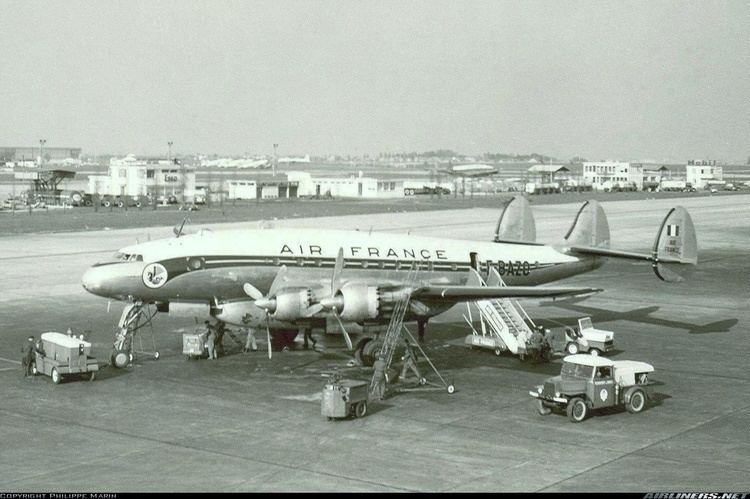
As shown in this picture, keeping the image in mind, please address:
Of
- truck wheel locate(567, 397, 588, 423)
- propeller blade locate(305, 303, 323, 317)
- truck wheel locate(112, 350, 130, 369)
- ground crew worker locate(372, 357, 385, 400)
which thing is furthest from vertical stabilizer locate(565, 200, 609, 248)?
truck wheel locate(112, 350, 130, 369)

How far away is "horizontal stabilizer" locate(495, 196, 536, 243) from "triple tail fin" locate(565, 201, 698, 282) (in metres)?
1.89

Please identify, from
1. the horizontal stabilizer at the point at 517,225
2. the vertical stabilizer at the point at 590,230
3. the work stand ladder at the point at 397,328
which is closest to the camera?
the work stand ladder at the point at 397,328

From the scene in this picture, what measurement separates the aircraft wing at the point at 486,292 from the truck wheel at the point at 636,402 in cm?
477

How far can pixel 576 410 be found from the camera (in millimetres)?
25078

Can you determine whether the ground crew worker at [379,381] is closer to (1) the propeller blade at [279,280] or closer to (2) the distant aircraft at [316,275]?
(2) the distant aircraft at [316,275]

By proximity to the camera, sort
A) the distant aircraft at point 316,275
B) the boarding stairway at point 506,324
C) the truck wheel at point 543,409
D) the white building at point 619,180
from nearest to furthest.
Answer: the truck wheel at point 543,409
the distant aircraft at point 316,275
the boarding stairway at point 506,324
the white building at point 619,180

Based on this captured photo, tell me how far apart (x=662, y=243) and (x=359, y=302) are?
17.3m

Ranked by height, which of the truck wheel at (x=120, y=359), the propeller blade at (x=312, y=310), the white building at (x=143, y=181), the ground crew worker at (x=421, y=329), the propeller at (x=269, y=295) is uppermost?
the white building at (x=143, y=181)

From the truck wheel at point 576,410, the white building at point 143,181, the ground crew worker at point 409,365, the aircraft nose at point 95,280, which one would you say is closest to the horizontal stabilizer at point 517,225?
the ground crew worker at point 409,365

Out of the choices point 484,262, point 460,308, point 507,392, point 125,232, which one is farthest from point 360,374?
point 125,232

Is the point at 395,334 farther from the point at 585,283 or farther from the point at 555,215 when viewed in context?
the point at 555,215

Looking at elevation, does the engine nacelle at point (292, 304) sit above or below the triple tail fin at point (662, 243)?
below

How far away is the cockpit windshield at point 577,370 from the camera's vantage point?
1005 inches

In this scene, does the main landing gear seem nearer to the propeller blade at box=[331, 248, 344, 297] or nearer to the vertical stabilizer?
the propeller blade at box=[331, 248, 344, 297]
